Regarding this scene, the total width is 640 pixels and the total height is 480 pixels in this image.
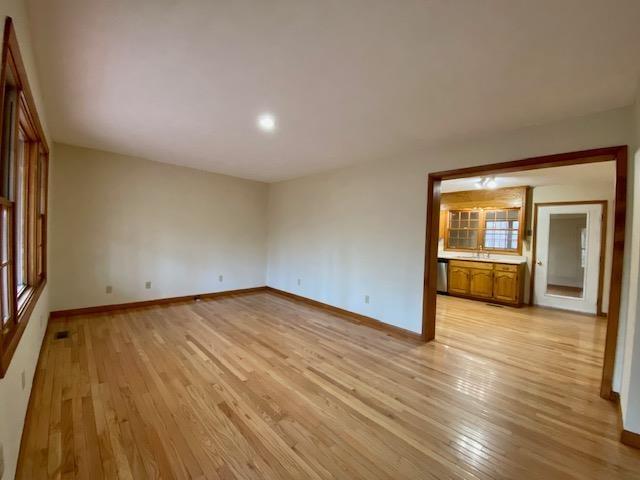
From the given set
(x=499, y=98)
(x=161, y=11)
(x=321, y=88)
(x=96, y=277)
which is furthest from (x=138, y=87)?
(x=96, y=277)

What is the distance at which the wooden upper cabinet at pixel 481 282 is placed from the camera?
5551 mm

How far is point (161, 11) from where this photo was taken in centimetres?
144

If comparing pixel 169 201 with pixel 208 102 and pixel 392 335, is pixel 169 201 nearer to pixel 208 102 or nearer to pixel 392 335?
pixel 208 102

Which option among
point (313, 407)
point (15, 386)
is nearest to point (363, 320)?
point (313, 407)

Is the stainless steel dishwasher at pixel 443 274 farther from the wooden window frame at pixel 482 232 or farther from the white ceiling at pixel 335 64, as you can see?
the white ceiling at pixel 335 64

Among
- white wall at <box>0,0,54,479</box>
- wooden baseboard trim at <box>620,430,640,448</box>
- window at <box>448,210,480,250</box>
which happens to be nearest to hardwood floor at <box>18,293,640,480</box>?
wooden baseboard trim at <box>620,430,640,448</box>

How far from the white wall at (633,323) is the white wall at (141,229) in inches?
209

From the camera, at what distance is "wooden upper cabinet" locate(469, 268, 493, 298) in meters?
5.55

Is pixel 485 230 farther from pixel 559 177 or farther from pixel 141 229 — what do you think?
pixel 141 229

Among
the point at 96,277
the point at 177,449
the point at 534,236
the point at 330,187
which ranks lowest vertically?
the point at 177,449

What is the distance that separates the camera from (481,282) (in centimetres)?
566

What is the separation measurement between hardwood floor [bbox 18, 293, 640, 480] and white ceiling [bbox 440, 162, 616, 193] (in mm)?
2343

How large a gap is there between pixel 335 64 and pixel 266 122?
1.15m

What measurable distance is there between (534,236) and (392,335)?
13.4 ft
